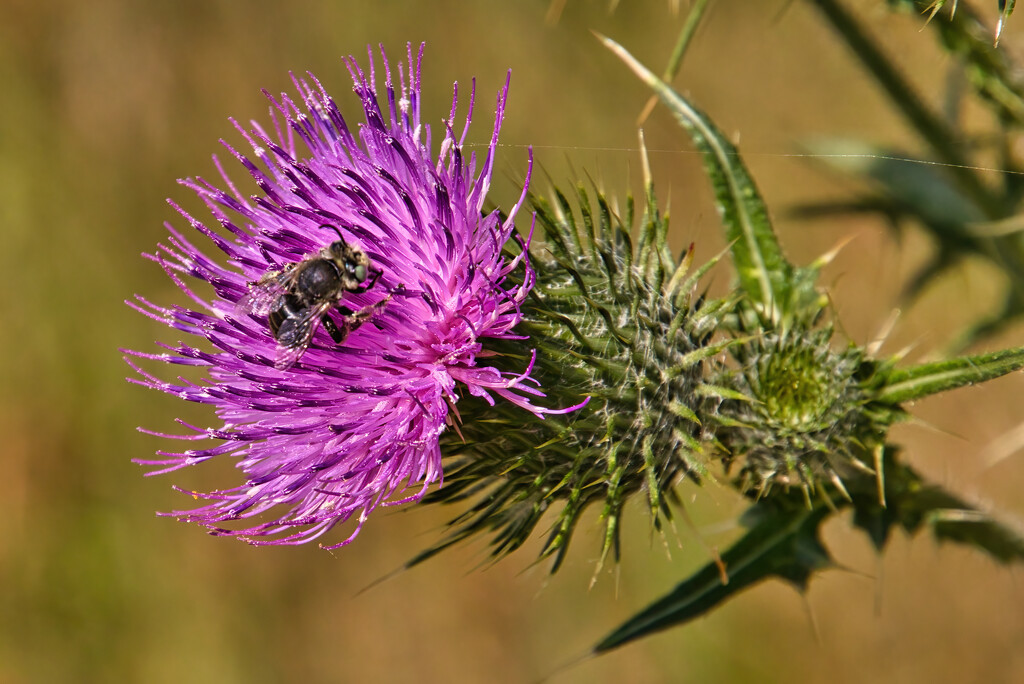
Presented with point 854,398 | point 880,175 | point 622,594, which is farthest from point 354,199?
point 622,594

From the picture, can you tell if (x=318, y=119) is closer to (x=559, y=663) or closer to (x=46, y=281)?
(x=559, y=663)

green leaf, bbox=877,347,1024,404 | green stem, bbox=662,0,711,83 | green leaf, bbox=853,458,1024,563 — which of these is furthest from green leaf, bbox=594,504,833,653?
green stem, bbox=662,0,711,83

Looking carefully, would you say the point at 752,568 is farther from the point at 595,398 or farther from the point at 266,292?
the point at 266,292

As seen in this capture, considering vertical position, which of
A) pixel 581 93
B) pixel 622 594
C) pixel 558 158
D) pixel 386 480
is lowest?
pixel 622 594

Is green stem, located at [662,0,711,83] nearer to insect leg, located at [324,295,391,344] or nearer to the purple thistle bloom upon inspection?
the purple thistle bloom

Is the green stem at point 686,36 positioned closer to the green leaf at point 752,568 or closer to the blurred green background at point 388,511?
the green leaf at point 752,568

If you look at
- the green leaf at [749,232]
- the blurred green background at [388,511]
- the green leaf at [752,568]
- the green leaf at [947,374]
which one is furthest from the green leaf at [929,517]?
the blurred green background at [388,511]
